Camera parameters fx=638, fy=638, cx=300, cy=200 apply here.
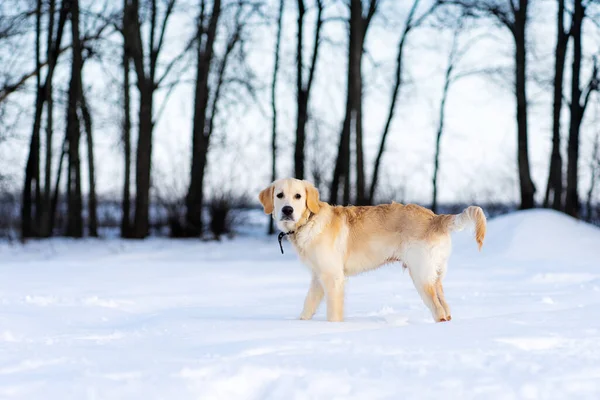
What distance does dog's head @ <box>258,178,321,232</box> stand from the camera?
550 cm

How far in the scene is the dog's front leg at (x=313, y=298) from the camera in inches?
224

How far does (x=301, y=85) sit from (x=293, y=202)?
1431cm

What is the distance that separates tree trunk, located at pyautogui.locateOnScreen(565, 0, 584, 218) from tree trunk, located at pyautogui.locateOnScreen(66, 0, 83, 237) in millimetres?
13188

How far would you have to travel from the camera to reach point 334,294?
214 inches

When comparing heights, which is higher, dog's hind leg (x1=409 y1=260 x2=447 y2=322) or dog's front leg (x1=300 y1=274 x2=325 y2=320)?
dog's hind leg (x1=409 y1=260 x2=447 y2=322)

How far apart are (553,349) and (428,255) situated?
178cm

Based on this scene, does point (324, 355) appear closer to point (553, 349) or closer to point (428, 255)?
point (553, 349)

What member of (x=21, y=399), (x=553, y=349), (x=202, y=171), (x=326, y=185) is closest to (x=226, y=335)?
(x=21, y=399)

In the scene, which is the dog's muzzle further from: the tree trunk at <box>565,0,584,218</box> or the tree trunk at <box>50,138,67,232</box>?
the tree trunk at <box>50,138,67,232</box>

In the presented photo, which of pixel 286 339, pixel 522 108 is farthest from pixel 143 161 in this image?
pixel 286 339

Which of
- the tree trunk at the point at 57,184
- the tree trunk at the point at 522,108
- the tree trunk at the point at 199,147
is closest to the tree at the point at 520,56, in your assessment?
the tree trunk at the point at 522,108

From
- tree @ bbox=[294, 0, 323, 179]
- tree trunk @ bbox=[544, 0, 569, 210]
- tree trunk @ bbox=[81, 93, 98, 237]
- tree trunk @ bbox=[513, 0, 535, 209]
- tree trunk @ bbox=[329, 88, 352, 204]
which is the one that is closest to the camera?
tree trunk @ bbox=[513, 0, 535, 209]

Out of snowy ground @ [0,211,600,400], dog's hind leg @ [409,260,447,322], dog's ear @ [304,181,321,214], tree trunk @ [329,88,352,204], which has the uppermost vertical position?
tree trunk @ [329,88,352,204]

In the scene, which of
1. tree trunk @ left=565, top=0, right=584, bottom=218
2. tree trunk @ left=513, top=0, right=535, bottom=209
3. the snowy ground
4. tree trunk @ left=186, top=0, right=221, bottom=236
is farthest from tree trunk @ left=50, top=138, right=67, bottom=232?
tree trunk @ left=565, top=0, right=584, bottom=218
